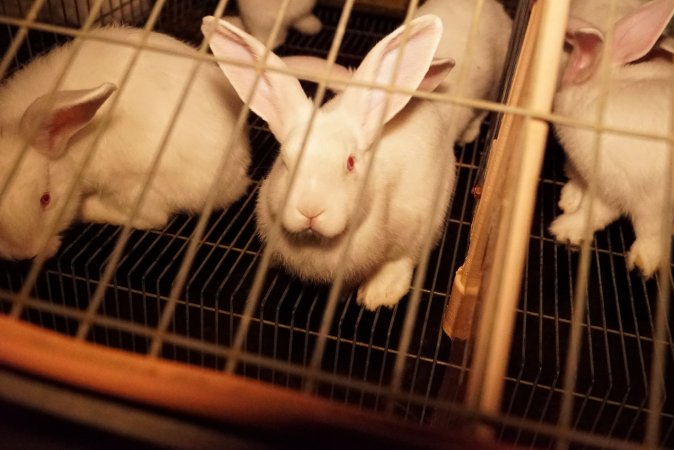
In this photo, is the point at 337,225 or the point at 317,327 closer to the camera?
the point at 337,225

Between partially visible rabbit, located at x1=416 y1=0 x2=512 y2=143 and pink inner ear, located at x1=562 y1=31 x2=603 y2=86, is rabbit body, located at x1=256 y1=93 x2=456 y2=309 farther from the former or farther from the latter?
pink inner ear, located at x1=562 y1=31 x2=603 y2=86

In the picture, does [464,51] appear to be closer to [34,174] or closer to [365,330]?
[365,330]

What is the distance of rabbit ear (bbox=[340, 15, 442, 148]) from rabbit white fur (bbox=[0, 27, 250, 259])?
0.41 m

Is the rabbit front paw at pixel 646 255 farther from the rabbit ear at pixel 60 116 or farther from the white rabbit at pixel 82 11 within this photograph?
the white rabbit at pixel 82 11

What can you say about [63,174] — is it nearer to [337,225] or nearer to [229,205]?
[229,205]

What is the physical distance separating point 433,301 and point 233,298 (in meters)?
0.64

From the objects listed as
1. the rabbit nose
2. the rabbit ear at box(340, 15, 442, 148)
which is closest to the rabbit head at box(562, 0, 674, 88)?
the rabbit ear at box(340, 15, 442, 148)

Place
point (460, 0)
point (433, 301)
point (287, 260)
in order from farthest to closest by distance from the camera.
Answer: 1. point (460, 0)
2. point (433, 301)
3. point (287, 260)

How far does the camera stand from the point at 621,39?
1865 millimetres

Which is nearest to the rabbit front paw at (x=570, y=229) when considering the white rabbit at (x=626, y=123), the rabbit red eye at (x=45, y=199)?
the white rabbit at (x=626, y=123)

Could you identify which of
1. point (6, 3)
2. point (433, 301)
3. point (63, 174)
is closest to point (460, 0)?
point (433, 301)

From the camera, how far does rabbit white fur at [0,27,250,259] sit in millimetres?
1667

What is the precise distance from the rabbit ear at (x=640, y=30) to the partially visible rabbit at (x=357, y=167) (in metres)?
0.64

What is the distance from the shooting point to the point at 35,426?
2.36 feet
